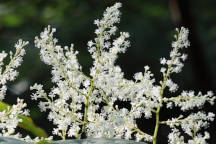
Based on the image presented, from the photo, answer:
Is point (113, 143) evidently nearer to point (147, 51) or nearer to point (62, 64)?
point (62, 64)

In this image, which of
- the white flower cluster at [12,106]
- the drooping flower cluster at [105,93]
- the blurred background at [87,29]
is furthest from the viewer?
the blurred background at [87,29]

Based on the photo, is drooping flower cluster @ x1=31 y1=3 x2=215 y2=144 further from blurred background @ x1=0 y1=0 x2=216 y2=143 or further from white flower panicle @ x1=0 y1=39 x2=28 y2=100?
blurred background @ x1=0 y1=0 x2=216 y2=143

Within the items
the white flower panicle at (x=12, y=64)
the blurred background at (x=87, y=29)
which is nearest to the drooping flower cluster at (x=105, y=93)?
the white flower panicle at (x=12, y=64)

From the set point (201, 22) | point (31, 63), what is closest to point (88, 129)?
point (31, 63)

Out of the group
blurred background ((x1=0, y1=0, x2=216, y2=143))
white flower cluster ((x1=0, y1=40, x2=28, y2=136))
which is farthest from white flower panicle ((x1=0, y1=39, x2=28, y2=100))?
blurred background ((x1=0, y1=0, x2=216, y2=143))

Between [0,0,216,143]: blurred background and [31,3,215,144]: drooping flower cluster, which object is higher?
[0,0,216,143]: blurred background

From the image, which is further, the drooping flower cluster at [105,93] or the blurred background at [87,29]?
the blurred background at [87,29]

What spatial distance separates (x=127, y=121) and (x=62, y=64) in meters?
0.25

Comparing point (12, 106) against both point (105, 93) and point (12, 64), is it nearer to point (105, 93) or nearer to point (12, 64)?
point (12, 64)

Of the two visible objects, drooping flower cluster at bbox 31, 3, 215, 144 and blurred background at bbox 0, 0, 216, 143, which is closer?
drooping flower cluster at bbox 31, 3, 215, 144

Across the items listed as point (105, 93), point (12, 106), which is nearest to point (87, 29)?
point (105, 93)

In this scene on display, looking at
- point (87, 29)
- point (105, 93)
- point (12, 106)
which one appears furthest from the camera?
point (87, 29)

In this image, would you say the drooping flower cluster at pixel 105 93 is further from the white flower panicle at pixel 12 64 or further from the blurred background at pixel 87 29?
the blurred background at pixel 87 29

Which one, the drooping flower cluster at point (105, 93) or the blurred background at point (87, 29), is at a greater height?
the blurred background at point (87, 29)
